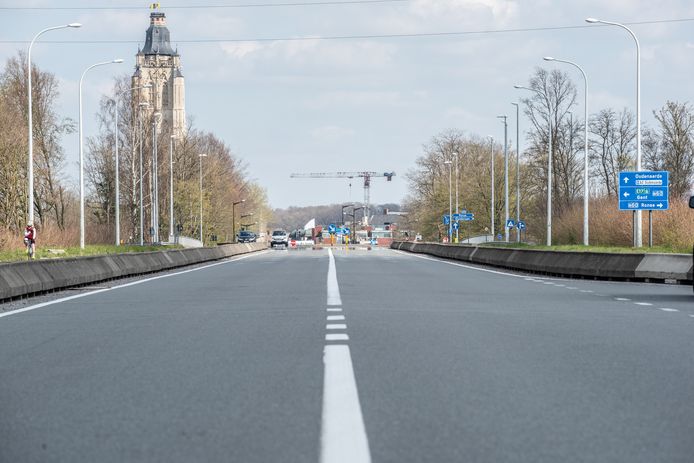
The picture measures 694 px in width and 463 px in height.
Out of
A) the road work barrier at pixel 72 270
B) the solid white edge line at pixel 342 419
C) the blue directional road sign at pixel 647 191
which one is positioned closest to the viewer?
the solid white edge line at pixel 342 419

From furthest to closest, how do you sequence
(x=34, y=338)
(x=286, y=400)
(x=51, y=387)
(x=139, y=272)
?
(x=139, y=272) → (x=34, y=338) → (x=51, y=387) → (x=286, y=400)

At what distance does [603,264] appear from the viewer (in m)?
31.2

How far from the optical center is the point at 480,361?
10.0 metres

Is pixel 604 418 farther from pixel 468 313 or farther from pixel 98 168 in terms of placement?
pixel 98 168

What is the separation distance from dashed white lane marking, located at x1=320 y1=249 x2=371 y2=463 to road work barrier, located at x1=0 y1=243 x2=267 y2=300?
11728 millimetres

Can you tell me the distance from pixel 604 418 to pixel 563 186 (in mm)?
87158

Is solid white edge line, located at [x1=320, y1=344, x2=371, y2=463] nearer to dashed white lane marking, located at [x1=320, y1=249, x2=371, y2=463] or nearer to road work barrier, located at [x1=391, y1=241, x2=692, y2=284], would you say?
dashed white lane marking, located at [x1=320, y1=249, x2=371, y2=463]

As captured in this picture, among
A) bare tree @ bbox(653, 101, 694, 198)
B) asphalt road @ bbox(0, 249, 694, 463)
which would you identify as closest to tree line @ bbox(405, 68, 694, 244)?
bare tree @ bbox(653, 101, 694, 198)

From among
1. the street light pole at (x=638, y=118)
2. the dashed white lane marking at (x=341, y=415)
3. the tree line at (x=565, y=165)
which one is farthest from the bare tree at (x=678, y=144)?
the dashed white lane marking at (x=341, y=415)

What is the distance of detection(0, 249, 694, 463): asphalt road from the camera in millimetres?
6160

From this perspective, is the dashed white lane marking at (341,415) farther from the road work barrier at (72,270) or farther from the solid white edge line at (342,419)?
the road work barrier at (72,270)

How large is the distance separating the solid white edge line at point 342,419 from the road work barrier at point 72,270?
486 inches

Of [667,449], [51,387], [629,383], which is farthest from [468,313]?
[667,449]

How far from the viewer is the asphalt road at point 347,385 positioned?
6.16 m
